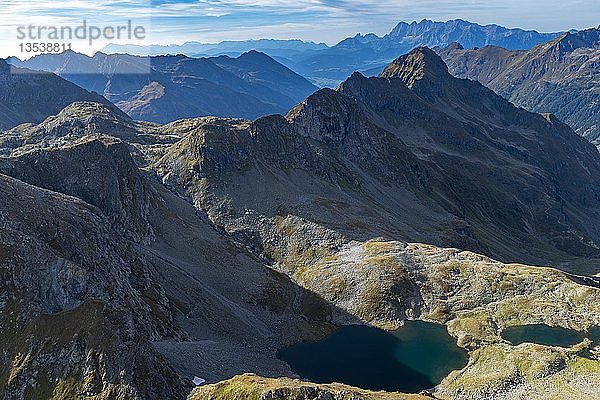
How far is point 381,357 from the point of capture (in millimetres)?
125938

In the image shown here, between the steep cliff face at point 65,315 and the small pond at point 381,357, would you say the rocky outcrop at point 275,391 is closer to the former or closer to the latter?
the steep cliff face at point 65,315

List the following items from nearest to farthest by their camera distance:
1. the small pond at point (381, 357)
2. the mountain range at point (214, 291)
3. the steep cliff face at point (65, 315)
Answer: the steep cliff face at point (65, 315) < the mountain range at point (214, 291) < the small pond at point (381, 357)

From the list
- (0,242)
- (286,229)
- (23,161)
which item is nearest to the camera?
(0,242)

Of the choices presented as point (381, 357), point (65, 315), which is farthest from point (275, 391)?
point (381, 357)

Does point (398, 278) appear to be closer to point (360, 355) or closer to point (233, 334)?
point (360, 355)

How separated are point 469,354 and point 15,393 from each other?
308 ft

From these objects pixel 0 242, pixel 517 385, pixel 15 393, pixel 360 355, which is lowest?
pixel 360 355

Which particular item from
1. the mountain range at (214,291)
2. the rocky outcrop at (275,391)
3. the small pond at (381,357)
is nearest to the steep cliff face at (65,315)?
the mountain range at (214,291)

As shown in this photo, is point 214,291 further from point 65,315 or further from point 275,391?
point 275,391

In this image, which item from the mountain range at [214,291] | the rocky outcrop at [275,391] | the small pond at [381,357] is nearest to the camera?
the rocky outcrop at [275,391]

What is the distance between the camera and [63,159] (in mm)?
137875

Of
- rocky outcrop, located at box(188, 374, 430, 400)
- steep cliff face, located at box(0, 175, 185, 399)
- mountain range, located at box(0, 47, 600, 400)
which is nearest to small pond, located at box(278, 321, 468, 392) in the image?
mountain range, located at box(0, 47, 600, 400)

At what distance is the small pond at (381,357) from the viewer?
114562mm

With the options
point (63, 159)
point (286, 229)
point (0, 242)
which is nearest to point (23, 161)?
point (63, 159)
